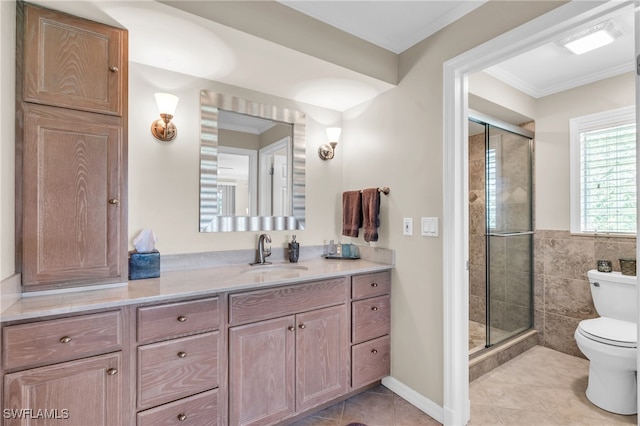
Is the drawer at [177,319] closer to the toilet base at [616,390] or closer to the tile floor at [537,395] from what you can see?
the tile floor at [537,395]

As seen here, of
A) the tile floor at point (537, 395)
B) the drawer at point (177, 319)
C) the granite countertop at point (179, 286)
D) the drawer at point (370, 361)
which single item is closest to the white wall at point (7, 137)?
the granite countertop at point (179, 286)

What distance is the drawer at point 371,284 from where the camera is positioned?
6.51ft

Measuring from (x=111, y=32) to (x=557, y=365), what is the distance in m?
3.81

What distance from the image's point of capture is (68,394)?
1191 mm

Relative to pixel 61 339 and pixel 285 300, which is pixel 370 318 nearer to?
pixel 285 300

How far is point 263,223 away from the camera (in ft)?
7.52

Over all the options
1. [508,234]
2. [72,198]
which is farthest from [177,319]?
[508,234]

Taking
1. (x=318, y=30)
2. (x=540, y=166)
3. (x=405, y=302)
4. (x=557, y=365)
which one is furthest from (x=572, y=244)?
(x=318, y=30)

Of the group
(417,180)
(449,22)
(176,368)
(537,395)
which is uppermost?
(449,22)

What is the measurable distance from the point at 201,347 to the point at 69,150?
1096mm

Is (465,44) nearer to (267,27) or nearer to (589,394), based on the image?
(267,27)

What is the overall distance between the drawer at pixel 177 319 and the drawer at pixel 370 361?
97 cm

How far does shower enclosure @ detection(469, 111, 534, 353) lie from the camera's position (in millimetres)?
2732

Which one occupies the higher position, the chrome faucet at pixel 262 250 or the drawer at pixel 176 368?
the chrome faucet at pixel 262 250
